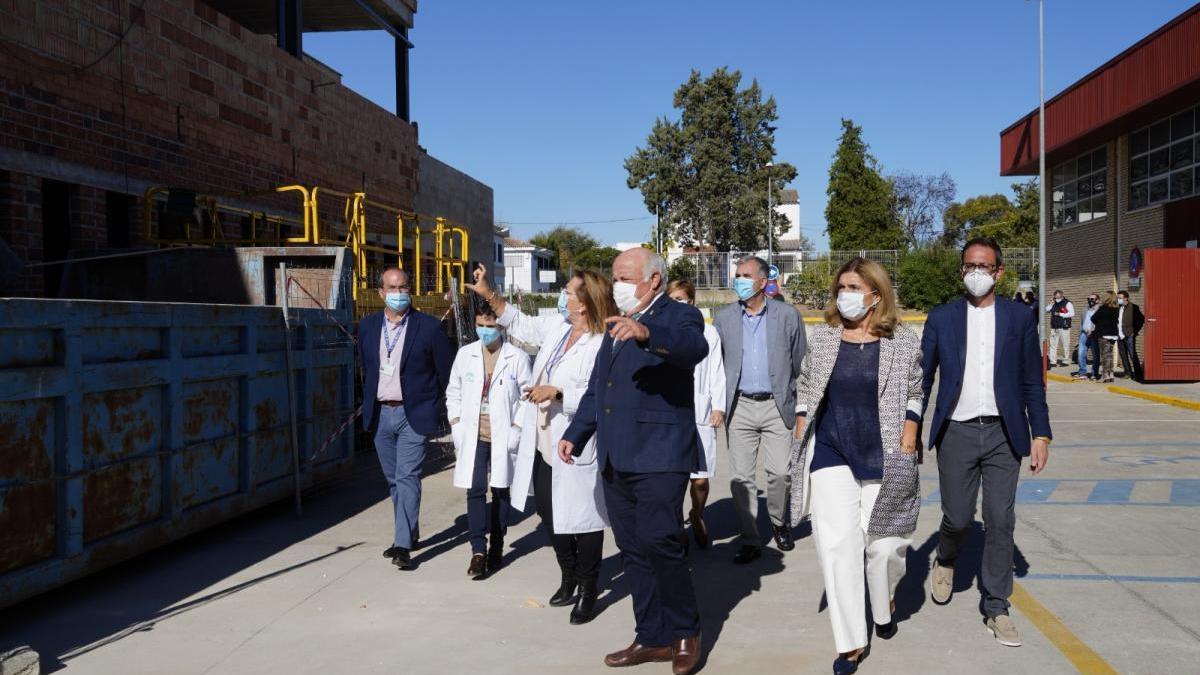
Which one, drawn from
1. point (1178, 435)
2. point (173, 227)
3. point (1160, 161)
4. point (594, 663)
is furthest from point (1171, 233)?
point (594, 663)

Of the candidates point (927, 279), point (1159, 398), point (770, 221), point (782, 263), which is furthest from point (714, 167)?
point (1159, 398)

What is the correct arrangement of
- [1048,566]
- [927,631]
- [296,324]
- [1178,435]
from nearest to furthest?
[927,631]
[1048,566]
[296,324]
[1178,435]

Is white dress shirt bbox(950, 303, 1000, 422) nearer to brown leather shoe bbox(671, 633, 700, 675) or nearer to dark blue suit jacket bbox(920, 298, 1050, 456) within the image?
dark blue suit jacket bbox(920, 298, 1050, 456)

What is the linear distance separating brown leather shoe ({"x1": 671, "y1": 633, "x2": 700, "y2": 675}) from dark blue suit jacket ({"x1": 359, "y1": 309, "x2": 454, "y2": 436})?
2.85 metres

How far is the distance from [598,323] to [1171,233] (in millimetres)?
20196

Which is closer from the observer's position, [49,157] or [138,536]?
[138,536]

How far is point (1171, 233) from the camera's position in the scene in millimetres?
22141

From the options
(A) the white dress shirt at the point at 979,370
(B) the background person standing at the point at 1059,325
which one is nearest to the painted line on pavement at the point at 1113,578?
(A) the white dress shirt at the point at 979,370

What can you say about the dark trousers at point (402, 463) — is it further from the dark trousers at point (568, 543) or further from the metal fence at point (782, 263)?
the metal fence at point (782, 263)

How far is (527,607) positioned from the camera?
19.8ft

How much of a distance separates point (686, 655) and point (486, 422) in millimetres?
2595

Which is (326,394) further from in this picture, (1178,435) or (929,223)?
(929,223)

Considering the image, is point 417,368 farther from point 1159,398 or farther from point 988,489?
point 1159,398

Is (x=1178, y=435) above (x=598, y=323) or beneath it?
beneath
